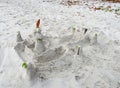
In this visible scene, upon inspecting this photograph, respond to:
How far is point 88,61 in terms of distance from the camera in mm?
3910

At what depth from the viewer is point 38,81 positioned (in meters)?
3.31

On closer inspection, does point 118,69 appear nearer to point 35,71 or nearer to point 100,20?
point 35,71

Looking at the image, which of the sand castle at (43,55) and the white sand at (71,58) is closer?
the white sand at (71,58)

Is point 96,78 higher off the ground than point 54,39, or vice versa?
point 54,39

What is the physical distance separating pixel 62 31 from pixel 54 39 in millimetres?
853

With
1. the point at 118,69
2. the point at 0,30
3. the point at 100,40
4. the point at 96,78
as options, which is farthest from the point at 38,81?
the point at 0,30

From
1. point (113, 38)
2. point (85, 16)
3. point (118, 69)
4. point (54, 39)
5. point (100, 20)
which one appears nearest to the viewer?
point (118, 69)

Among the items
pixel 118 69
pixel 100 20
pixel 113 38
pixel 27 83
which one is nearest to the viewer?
pixel 27 83

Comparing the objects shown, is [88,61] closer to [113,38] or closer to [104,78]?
[104,78]

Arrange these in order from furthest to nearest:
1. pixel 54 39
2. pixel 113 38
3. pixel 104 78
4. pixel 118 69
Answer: pixel 113 38 < pixel 54 39 < pixel 118 69 < pixel 104 78

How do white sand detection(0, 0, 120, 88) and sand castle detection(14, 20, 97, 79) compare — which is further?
sand castle detection(14, 20, 97, 79)

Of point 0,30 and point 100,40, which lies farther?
point 0,30

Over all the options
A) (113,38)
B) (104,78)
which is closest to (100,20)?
(113,38)

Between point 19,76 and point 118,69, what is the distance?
1989mm
